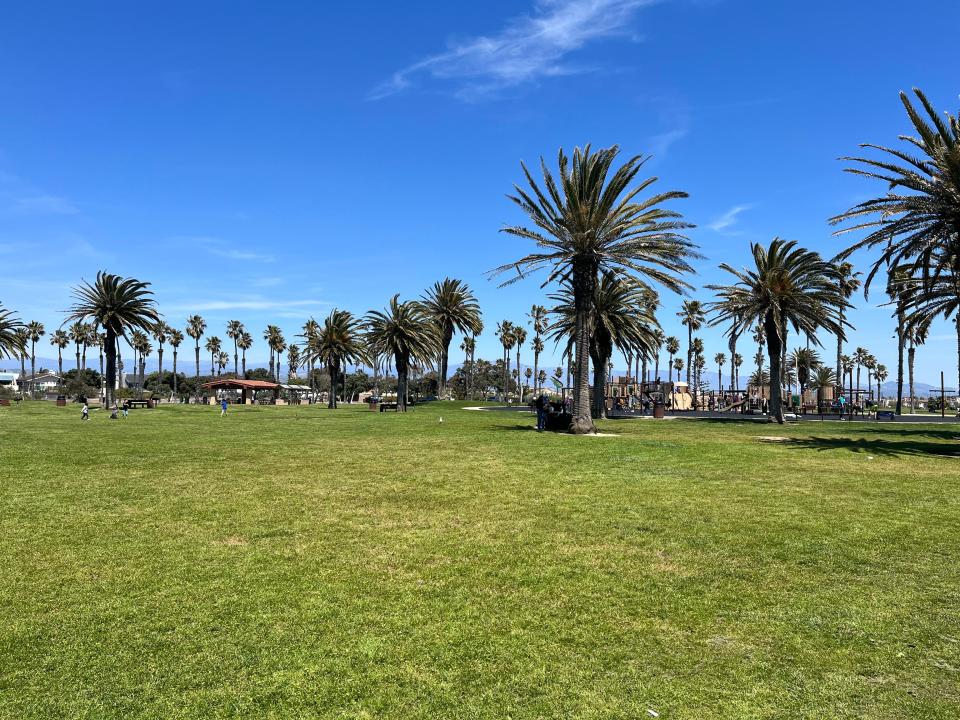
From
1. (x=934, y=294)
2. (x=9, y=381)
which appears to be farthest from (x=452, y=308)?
(x=9, y=381)

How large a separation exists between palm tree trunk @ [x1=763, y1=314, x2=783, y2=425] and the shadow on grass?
475 inches

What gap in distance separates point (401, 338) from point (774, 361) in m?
29.8

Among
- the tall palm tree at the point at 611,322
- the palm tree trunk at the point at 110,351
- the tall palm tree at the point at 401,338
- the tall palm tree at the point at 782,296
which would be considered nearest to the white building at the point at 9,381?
the palm tree trunk at the point at 110,351

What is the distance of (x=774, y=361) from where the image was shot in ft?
127

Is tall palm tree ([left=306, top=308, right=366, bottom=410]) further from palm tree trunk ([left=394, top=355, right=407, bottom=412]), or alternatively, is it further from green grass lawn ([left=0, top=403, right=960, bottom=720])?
green grass lawn ([left=0, top=403, right=960, bottom=720])

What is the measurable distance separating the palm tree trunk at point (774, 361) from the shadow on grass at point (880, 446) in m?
12.1

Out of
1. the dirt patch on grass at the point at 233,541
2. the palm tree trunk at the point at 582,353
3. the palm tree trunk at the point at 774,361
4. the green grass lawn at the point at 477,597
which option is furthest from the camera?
the palm tree trunk at the point at 774,361

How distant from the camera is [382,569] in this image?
7.62 metres

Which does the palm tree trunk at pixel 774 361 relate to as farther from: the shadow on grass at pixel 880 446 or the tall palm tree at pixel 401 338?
the tall palm tree at pixel 401 338

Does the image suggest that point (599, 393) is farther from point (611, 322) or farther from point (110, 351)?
point (110, 351)

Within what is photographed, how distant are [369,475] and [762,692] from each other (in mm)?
11253

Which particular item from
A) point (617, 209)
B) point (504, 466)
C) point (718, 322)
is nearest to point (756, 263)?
point (718, 322)

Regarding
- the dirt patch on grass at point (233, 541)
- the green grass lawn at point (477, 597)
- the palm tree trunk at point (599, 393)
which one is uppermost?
the palm tree trunk at point (599, 393)

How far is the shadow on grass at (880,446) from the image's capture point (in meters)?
20.5
